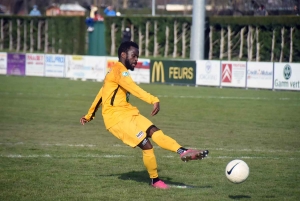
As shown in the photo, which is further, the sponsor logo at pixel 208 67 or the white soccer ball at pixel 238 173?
the sponsor logo at pixel 208 67

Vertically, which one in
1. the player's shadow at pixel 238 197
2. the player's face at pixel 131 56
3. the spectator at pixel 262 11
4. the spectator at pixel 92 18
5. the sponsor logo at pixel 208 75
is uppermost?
the spectator at pixel 262 11

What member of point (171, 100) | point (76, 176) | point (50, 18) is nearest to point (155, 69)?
point (171, 100)

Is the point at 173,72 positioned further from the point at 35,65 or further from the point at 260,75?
the point at 35,65

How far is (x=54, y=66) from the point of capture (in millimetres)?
38688

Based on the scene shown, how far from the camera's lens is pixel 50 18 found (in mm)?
52562

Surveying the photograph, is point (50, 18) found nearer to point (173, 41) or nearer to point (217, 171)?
point (173, 41)

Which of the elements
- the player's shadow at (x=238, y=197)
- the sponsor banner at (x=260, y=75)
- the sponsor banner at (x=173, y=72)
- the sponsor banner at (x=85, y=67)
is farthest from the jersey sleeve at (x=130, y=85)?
the sponsor banner at (x=85, y=67)

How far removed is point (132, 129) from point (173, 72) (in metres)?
24.6

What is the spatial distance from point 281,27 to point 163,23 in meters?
9.78

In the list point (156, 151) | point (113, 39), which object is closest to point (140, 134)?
point (156, 151)

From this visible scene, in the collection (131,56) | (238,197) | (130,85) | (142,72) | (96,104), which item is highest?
(131,56)

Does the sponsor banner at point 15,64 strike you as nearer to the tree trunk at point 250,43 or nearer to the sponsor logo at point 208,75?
the sponsor logo at point 208,75

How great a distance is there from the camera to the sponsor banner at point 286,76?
28.9m

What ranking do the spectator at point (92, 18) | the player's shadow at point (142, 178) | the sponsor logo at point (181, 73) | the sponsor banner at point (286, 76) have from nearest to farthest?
the player's shadow at point (142, 178) → the sponsor banner at point (286, 76) → the sponsor logo at point (181, 73) → the spectator at point (92, 18)
